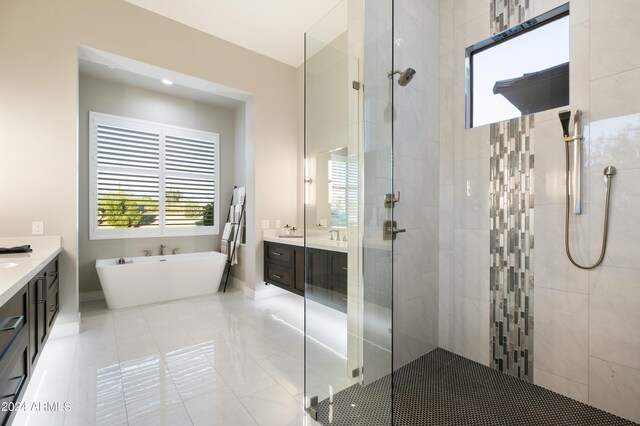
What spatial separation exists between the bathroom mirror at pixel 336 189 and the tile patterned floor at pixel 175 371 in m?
1.17

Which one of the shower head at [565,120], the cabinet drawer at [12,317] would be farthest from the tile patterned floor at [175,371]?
the shower head at [565,120]

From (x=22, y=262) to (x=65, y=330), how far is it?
131 centimetres

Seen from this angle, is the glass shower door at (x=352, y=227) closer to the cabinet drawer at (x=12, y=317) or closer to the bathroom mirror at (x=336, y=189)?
the bathroom mirror at (x=336, y=189)

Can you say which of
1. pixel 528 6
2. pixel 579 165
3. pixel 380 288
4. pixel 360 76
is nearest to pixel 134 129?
pixel 360 76

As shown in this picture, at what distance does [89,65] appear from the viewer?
12.3 ft

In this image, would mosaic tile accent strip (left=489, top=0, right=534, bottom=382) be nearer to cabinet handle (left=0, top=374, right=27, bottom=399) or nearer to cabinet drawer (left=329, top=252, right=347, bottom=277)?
cabinet drawer (left=329, top=252, right=347, bottom=277)

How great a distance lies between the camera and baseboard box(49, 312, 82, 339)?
2.76 meters

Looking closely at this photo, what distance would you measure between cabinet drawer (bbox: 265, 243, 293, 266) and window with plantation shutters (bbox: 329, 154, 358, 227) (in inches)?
68.2

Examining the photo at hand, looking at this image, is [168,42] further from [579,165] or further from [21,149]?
[579,165]

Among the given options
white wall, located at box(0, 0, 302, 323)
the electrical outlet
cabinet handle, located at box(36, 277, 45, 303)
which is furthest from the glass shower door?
the electrical outlet

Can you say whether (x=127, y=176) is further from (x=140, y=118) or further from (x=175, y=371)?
(x=175, y=371)

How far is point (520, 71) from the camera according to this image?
7.11 ft

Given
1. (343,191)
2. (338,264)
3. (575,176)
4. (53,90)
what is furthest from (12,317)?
(575,176)

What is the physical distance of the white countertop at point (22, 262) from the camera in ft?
4.17
